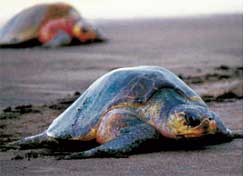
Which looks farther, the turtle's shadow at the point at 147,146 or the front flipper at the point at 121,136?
the turtle's shadow at the point at 147,146

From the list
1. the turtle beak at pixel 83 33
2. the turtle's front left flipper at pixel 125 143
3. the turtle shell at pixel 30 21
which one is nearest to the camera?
the turtle's front left flipper at pixel 125 143

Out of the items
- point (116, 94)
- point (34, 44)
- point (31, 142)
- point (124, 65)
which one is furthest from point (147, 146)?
point (34, 44)

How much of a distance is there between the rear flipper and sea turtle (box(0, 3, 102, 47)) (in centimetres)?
945

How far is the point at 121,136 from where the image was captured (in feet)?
14.5

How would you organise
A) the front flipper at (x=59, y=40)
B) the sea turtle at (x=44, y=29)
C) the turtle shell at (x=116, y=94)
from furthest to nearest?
the sea turtle at (x=44, y=29), the front flipper at (x=59, y=40), the turtle shell at (x=116, y=94)

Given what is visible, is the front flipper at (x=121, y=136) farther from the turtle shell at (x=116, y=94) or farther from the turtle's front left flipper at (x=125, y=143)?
the turtle shell at (x=116, y=94)

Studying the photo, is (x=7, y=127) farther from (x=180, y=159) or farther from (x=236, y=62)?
(x=236, y=62)

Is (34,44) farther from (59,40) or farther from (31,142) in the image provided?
(31,142)

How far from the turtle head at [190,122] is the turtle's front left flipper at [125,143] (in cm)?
12

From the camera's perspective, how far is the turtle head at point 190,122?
4383 mm

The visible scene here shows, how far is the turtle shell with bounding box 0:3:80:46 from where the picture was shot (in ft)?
48.5

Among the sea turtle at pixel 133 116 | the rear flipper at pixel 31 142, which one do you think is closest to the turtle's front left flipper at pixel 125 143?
the sea turtle at pixel 133 116

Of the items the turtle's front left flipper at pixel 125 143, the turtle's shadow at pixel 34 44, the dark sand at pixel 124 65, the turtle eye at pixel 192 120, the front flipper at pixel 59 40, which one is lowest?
the turtle's shadow at pixel 34 44

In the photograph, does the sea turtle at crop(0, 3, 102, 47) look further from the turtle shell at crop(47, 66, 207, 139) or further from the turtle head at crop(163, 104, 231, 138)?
the turtle head at crop(163, 104, 231, 138)
